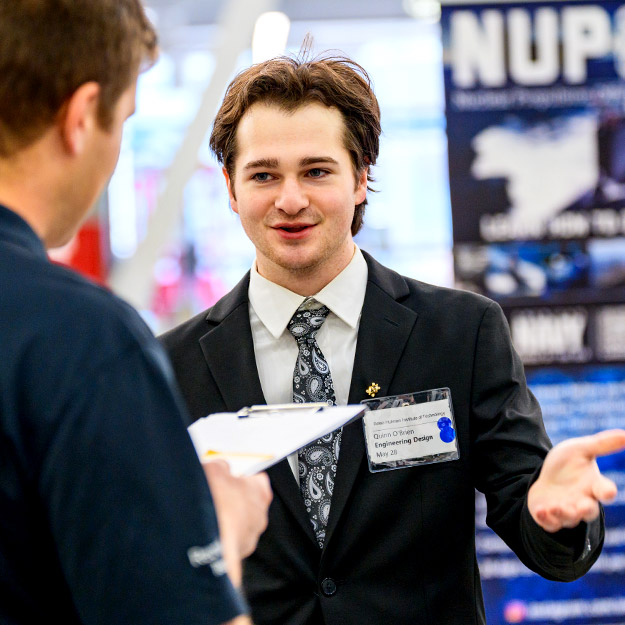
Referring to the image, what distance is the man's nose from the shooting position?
213cm

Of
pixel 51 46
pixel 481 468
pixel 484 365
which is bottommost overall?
pixel 481 468

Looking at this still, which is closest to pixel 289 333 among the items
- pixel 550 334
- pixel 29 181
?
pixel 29 181

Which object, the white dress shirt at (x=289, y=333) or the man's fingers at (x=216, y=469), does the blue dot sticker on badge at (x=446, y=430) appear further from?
the man's fingers at (x=216, y=469)

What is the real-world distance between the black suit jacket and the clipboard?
71 cm

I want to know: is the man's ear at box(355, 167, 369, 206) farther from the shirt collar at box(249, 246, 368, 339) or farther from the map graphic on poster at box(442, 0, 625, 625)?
the map graphic on poster at box(442, 0, 625, 625)

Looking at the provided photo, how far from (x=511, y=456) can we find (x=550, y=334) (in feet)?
5.55

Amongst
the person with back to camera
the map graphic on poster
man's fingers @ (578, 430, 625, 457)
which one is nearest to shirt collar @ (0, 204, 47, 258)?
the person with back to camera

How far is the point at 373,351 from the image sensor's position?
6.87 feet

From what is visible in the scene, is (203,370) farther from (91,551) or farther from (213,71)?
(213,71)

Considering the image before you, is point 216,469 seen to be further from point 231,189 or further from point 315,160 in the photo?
point 231,189

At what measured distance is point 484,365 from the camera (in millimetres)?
2064

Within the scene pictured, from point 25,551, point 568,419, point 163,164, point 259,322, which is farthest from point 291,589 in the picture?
point 163,164

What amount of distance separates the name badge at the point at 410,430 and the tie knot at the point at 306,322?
0.73ft

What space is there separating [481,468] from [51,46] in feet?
4.73
